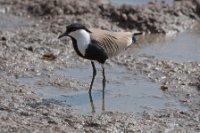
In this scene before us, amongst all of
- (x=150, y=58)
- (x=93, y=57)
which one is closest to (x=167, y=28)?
(x=150, y=58)

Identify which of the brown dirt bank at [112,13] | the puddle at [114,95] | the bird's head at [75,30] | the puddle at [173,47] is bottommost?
the puddle at [114,95]

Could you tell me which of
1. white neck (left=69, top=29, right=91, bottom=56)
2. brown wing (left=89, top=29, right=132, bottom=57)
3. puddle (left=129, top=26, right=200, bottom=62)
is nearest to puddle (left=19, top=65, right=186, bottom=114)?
brown wing (left=89, top=29, right=132, bottom=57)

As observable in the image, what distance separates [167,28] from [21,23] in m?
2.25

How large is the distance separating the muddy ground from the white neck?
1.81 ft

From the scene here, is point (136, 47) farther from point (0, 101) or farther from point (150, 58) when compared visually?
point (0, 101)

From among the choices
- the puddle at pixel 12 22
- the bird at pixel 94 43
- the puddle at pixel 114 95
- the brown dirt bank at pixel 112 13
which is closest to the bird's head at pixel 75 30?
the bird at pixel 94 43

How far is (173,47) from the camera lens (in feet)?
34.7

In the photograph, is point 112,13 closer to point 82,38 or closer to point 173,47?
point 173,47

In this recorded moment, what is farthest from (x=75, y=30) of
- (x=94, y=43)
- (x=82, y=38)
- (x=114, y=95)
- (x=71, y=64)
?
(x=71, y=64)

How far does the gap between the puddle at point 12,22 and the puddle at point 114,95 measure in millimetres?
2151

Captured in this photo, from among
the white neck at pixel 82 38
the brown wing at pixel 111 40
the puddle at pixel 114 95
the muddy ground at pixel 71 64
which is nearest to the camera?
the muddy ground at pixel 71 64

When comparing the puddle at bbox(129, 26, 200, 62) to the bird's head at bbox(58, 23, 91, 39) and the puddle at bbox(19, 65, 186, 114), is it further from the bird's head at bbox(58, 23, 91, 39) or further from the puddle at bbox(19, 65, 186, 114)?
the bird's head at bbox(58, 23, 91, 39)

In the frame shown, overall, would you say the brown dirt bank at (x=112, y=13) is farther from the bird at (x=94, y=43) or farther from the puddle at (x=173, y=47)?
the bird at (x=94, y=43)

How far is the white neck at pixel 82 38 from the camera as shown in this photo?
26.7 feet
